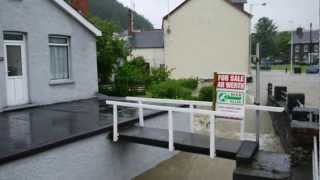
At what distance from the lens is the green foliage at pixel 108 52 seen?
21.5 metres

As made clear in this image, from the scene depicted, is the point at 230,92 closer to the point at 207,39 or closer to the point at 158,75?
the point at 158,75

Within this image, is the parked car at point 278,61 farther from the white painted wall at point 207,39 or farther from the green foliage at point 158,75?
the green foliage at point 158,75

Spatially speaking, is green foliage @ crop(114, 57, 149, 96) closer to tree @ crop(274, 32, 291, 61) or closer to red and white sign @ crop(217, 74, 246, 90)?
red and white sign @ crop(217, 74, 246, 90)

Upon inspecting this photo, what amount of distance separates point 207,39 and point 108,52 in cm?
1797

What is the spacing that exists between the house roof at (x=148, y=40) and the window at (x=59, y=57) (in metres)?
30.0

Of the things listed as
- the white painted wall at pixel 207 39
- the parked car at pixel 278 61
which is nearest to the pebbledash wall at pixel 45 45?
the white painted wall at pixel 207 39

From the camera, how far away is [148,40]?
46.8 m

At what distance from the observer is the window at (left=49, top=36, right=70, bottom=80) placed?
46.2 ft

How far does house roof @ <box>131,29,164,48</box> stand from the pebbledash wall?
2925 cm

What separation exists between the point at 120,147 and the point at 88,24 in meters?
7.94

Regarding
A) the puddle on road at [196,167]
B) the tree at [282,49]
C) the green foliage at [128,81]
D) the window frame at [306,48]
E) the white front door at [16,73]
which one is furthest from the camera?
the tree at [282,49]

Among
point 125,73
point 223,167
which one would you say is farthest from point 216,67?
point 223,167

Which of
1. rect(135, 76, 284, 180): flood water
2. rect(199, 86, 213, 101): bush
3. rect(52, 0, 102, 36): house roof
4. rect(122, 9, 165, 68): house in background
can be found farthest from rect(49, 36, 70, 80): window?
rect(122, 9, 165, 68): house in background

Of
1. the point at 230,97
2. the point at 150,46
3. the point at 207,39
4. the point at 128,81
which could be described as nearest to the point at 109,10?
the point at 150,46
